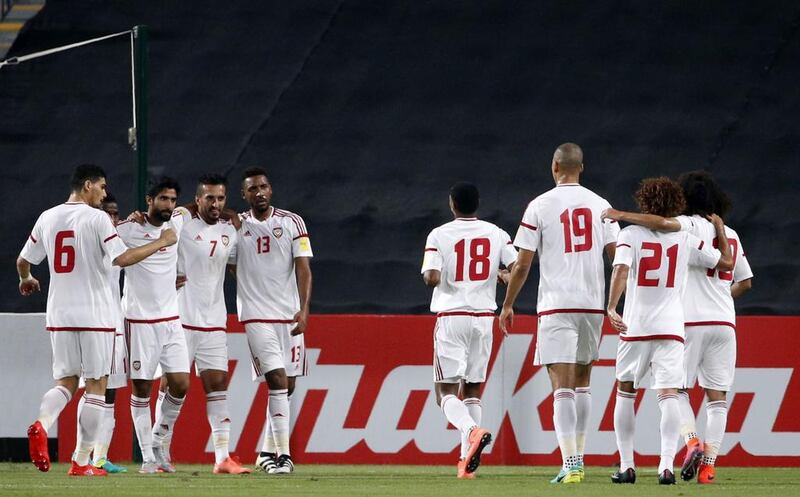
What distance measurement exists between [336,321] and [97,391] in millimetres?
2799

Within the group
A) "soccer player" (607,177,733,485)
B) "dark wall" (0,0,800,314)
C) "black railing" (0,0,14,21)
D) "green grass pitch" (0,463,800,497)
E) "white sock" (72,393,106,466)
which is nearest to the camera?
"green grass pitch" (0,463,800,497)

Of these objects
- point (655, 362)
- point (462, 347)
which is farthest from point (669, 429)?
point (462, 347)

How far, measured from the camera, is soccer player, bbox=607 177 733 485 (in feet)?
27.6

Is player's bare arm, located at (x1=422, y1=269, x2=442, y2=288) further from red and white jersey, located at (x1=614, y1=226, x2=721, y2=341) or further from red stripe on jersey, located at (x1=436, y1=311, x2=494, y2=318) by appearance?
red and white jersey, located at (x1=614, y1=226, x2=721, y2=341)

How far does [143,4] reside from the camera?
18.3m

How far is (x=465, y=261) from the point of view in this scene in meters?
9.56

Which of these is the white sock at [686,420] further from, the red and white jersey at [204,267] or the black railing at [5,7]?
the black railing at [5,7]

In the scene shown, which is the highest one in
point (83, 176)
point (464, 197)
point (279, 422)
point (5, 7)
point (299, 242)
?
point (5, 7)

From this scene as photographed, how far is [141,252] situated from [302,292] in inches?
47.2

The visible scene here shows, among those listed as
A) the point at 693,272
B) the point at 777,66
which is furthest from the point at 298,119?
the point at 693,272

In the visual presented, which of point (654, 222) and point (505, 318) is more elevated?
point (654, 222)

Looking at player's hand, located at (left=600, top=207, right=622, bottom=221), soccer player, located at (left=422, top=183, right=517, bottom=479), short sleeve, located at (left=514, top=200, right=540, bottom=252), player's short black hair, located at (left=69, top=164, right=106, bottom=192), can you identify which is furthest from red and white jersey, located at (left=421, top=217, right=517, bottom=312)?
player's short black hair, located at (left=69, top=164, right=106, bottom=192)

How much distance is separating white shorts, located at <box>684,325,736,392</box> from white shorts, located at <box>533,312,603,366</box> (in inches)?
26.4

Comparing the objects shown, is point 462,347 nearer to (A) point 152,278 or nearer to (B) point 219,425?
(B) point 219,425
